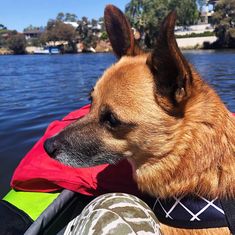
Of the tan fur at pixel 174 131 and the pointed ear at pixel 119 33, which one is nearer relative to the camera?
the tan fur at pixel 174 131

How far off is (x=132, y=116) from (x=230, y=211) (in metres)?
1.02

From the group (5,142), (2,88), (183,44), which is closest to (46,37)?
(183,44)

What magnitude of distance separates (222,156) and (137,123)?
0.70 meters

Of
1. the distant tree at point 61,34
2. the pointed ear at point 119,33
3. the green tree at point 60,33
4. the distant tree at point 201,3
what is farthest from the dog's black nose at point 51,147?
the distant tree at point 201,3

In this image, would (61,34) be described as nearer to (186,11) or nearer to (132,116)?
(186,11)

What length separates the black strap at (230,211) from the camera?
2686 millimetres

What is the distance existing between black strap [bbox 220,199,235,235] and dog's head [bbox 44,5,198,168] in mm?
582

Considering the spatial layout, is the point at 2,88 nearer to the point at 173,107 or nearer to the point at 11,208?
the point at 11,208

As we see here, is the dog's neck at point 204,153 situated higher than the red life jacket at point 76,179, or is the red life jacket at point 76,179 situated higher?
the dog's neck at point 204,153

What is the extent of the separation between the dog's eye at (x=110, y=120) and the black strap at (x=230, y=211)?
1003 mm

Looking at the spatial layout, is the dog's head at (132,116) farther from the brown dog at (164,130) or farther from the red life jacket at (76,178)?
the red life jacket at (76,178)

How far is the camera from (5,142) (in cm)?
695

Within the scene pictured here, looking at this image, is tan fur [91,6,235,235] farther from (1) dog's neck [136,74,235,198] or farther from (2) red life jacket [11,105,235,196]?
(2) red life jacket [11,105,235,196]

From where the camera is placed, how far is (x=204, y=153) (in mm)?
2758
